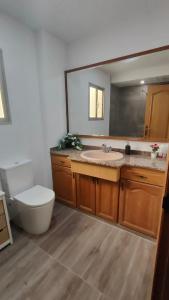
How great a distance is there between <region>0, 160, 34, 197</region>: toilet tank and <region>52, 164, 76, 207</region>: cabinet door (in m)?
0.42

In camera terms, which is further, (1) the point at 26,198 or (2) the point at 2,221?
(1) the point at 26,198

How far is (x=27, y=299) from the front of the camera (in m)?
1.14

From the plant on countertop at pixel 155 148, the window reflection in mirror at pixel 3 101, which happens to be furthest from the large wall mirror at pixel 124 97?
the window reflection in mirror at pixel 3 101

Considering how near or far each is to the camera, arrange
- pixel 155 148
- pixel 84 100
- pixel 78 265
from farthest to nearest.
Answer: pixel 84 100
pixel 155 148
pixel 78 265

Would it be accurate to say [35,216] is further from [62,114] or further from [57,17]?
[57,17]

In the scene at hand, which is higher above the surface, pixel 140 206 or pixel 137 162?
pixel 137 162

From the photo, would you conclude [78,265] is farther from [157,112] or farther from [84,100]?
[84,100]

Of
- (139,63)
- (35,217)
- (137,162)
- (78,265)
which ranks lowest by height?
(78,265)

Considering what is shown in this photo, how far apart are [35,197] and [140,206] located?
1.18m

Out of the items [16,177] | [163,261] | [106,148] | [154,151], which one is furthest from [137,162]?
[16,177]

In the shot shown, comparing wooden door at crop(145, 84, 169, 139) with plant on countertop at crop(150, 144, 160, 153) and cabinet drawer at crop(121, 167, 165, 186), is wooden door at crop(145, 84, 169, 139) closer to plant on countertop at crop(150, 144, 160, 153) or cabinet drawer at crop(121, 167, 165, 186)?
plant on countertop at crop(150, 144, 160, 153)

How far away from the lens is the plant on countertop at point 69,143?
7.79 feet

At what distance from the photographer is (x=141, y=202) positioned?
162 centimetres

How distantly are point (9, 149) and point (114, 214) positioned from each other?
1543 millimetres
